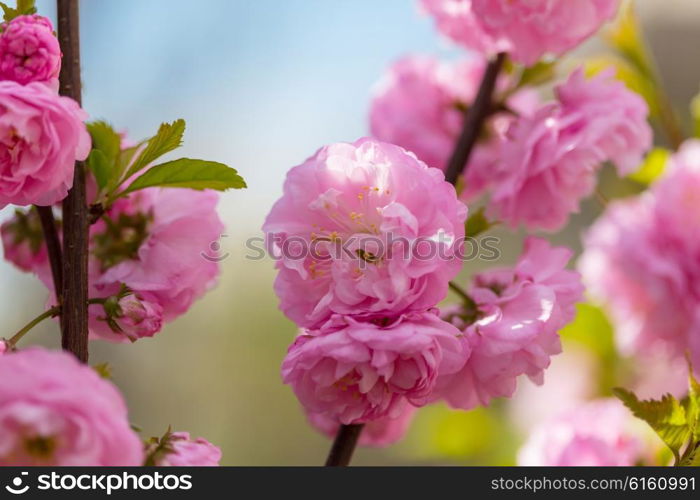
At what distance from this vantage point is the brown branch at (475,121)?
2.74ft

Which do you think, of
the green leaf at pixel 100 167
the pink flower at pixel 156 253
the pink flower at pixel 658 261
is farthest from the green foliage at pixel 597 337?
the green leaf at pixel 100 167

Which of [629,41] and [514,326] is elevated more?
[629,41]

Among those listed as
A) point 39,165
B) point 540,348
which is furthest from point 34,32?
point 540,348

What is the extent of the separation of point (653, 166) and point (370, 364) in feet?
2.17

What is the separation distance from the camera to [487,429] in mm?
1325

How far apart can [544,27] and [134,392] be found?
132 inches

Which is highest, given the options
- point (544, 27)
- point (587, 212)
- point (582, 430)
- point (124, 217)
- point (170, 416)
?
point (544, 27)

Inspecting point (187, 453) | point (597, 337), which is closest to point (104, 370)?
point (187, 453)

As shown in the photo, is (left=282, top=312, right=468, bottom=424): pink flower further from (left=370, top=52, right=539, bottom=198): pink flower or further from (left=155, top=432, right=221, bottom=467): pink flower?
(left=370, top=52, right=539, bottom=198): pink flower

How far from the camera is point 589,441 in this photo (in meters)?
0.91

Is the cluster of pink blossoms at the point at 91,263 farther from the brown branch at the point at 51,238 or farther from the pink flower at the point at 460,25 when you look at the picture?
the pink flower at the point at 460,25

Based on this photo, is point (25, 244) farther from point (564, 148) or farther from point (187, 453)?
point (564, 148)

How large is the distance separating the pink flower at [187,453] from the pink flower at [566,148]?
1.28 feet
